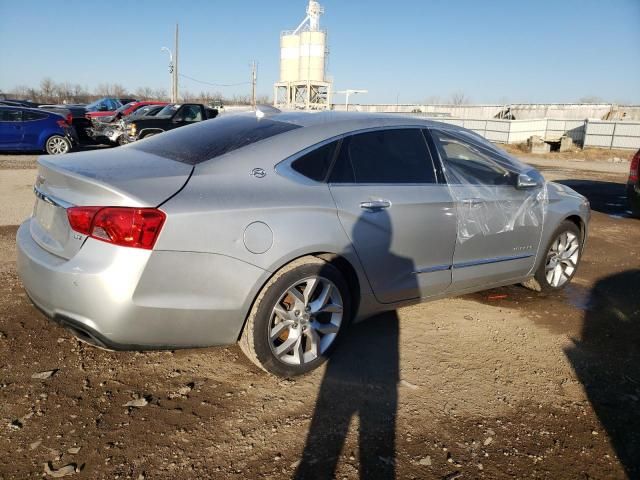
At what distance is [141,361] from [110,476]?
107 centimetres

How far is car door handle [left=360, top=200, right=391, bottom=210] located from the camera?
10.5 feet

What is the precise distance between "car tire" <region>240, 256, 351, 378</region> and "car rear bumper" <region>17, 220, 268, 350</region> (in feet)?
0.36

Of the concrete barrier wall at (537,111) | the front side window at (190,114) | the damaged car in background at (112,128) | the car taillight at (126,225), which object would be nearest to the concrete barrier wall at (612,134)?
the concrete barrier wall at (537,111)

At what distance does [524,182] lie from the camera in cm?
414

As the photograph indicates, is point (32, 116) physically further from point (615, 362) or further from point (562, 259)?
point (615, 362)

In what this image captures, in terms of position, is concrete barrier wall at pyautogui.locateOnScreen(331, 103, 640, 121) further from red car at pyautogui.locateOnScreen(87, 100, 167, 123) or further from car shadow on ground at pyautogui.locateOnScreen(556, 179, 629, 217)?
car shadow on ground at pyautogui.locateOnScreen(556, 179, 629, 217)

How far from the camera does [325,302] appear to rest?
3.13 meters

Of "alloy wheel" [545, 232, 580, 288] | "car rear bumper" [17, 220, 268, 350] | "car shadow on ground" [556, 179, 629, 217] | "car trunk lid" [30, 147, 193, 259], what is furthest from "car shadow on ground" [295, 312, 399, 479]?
"car shadow on ground" [556, 179, 629, 217]

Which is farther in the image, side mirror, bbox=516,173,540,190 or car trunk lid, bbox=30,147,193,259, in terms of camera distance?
side mirror, bbox=516,173,540,190

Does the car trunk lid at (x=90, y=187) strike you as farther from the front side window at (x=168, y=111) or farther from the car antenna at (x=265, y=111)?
the front side window at (x=168, y=111)

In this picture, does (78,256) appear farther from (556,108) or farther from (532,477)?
(556,108)

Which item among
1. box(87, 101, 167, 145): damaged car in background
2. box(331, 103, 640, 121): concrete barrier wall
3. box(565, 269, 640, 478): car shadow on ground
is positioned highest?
box(331, 103, 640, 121): concrete barrier wall

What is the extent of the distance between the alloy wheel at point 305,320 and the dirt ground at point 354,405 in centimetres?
19

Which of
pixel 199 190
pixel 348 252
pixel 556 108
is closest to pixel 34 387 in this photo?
pixel 199 190
